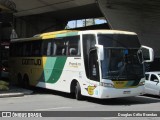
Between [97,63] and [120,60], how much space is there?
994 mm

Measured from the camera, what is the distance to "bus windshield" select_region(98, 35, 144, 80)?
17.6 m

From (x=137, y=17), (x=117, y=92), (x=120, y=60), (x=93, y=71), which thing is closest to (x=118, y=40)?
(x=120, y=60)

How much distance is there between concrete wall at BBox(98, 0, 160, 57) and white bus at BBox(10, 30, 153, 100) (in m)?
16.9

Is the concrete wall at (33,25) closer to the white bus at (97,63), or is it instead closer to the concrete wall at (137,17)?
the concrete wall at (137,17)

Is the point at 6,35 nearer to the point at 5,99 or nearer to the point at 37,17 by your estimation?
the point at 37,17

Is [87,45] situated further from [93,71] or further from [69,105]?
[69,105]

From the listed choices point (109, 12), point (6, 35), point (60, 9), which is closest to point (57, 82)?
point (109, 12)

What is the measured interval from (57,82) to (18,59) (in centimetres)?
620

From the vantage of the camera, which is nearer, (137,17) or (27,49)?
(27,49)

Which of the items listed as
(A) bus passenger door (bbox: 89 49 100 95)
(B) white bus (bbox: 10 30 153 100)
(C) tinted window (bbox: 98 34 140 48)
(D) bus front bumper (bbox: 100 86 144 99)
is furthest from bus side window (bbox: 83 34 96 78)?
(D) bus front bumper (bbox: 100 86 144 99)

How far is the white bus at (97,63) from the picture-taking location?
17594 millimetres

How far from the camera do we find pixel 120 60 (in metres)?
18.0

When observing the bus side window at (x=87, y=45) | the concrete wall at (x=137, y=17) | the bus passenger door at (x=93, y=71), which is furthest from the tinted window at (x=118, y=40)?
the concrete wall at (x=137, y=17)

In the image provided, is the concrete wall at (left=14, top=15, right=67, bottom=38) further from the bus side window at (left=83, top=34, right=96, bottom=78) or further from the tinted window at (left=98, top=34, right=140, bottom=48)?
the tinted window at (left=98, top=34, right=140, bottom=48)
